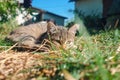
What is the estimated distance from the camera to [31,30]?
28.6 feet

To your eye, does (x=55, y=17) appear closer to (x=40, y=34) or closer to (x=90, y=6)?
(x=90, y=6)

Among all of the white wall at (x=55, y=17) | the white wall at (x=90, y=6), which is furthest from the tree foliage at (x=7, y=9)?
the white wall at (x=55, y=17)

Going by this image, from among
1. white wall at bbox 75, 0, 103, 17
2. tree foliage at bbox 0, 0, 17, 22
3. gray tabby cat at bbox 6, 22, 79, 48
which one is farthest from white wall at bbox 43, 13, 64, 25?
gray tabby cat at bbox 6, 22, 79, 48

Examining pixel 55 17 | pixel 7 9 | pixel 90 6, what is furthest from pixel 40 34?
pixel 55 17

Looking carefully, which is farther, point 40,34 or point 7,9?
point 7,9

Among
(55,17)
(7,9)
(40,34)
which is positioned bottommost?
(55,17)

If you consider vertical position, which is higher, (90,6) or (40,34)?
(40,34)

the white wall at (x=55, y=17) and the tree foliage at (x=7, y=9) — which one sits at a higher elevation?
the tree foliage at (x=7, y=9)

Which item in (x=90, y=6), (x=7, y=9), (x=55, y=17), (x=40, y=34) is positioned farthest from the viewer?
(x=55, y=17)

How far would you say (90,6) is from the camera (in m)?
32.7

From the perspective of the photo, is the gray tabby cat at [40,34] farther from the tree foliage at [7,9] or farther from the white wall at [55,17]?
the white wall at [55,17]

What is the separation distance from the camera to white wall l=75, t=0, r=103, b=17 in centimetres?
3122

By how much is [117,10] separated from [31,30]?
561 inches

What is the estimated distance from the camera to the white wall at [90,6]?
102ft
